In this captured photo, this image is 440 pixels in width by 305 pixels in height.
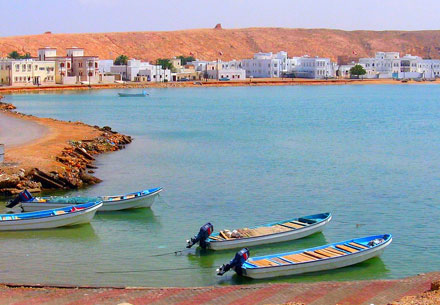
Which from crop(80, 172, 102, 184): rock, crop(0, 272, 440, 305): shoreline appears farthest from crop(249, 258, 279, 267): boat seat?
crop(80, 172, 102, 184): rock

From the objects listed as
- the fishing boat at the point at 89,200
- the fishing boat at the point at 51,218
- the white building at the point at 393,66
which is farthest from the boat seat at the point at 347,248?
the white building at the point at 393,66

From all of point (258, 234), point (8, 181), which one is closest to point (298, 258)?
point (258, 234)

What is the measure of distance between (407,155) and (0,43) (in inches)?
6682

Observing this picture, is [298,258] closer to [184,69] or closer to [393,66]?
[184,69]

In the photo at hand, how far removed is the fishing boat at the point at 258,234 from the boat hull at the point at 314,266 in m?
2.26

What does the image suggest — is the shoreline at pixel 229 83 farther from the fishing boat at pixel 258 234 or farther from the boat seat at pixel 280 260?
the boat seat at pixel 280 260

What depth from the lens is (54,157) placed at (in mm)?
28609

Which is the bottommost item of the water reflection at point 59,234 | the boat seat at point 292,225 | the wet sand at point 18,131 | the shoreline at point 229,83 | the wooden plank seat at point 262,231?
the water reflection at point 59,234

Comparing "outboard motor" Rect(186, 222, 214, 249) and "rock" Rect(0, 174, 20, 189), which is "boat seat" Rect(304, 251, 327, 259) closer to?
"outboard motor" Rect(186, 222, 214, 249)

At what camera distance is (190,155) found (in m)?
36.9

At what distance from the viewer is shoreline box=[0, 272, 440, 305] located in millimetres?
13180

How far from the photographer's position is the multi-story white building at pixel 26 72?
105 metres

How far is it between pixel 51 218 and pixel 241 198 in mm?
7536

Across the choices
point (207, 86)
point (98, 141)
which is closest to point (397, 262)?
point (98, 141)
